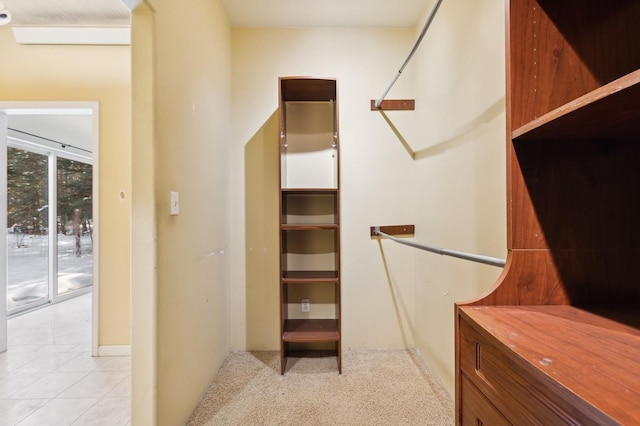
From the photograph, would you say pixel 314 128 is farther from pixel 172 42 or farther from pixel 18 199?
pixel 18 199

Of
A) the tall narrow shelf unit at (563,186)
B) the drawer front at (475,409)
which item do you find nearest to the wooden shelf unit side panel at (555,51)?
the tall narrow shelf unit at (563,186)

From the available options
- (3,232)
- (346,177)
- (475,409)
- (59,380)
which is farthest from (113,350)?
(475,409)

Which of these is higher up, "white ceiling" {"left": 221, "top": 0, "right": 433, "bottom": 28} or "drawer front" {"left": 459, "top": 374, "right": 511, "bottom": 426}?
"white ceiling" {"left": 221, "top": 0, "right": 433, "bottom": 28}

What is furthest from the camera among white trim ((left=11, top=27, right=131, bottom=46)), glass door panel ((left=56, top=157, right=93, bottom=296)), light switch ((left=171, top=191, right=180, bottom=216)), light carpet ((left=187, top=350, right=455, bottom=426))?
glass door panel ((left=56, top=157, right=93, bottom=296))

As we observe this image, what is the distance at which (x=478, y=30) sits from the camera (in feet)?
4.33

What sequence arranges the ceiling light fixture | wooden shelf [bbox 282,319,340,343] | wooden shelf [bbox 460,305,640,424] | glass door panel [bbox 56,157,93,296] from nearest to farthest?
wooden shelf [bbox 460,305,640,424], the ceiling light fixture, wooden shelf [bbox 282,319,340,343], glass door panel [bbox 56,157,93,296]

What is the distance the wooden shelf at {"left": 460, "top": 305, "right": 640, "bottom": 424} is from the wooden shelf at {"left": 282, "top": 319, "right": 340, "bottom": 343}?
140 centimetres

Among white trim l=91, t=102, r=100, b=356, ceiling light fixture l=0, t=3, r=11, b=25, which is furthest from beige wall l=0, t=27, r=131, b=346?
ceiling light fixture l=0, t=3, r=11, b=25

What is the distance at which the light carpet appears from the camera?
58.6 inches

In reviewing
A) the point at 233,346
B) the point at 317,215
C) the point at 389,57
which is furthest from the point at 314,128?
the point at 233,346

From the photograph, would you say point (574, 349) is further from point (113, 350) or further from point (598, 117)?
point (113, 350)

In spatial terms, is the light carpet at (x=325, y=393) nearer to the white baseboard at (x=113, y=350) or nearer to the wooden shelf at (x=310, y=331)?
the wooden shelf at (x=310, y=331)

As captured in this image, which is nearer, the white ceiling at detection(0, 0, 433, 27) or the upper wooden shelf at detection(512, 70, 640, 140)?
the upper wooden shelf at detection(512, 70, 640, 140)

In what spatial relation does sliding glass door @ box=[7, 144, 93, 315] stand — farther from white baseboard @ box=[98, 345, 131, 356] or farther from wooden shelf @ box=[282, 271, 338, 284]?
wooden shelf @ box=[282, 271, 338, 284]
